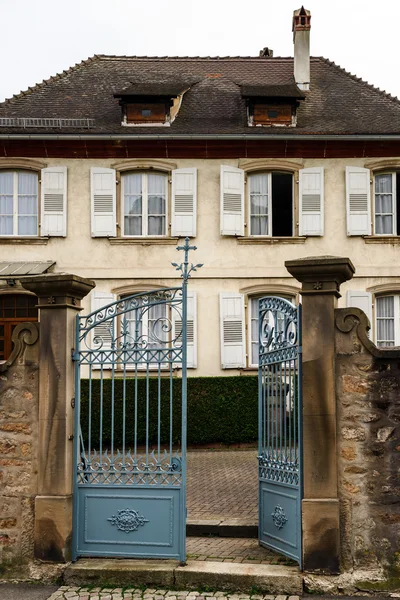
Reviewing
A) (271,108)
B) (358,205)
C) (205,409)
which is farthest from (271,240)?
(205,409)

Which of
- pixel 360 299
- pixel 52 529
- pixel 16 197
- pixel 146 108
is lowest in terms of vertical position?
pixel 52 529

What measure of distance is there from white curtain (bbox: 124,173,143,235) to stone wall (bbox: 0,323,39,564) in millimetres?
12204

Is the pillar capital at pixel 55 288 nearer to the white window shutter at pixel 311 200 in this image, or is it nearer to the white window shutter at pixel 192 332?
the white window shutter at pixel 192 332

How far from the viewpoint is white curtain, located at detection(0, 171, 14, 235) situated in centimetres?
1973

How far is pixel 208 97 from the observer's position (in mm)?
21703

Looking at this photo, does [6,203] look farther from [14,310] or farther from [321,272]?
[321,272]

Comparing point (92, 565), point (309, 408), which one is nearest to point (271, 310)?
point (309, 408)

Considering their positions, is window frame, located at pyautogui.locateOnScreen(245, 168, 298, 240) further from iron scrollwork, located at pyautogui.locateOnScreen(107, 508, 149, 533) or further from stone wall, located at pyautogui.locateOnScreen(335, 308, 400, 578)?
iron scrollwork, located at pyautogui.locateOnScreen(107, 508, 149, 533)

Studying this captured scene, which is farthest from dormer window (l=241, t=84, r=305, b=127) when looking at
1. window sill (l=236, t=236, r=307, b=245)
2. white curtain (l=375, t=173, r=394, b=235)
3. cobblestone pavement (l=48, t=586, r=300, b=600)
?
cobblestone pavement (l=48, t=586, r=300, b=600)

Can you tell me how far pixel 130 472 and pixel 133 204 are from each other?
1298 cm

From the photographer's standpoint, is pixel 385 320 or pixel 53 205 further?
pixel 385 320

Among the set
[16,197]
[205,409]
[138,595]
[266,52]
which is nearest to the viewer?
[138,595]

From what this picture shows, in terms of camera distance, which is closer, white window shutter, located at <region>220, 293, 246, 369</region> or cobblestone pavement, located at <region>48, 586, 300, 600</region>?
cobblestone pavement, located at <region>48, 586, 300, 600</region>

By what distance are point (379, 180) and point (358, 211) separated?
1.10 meters
